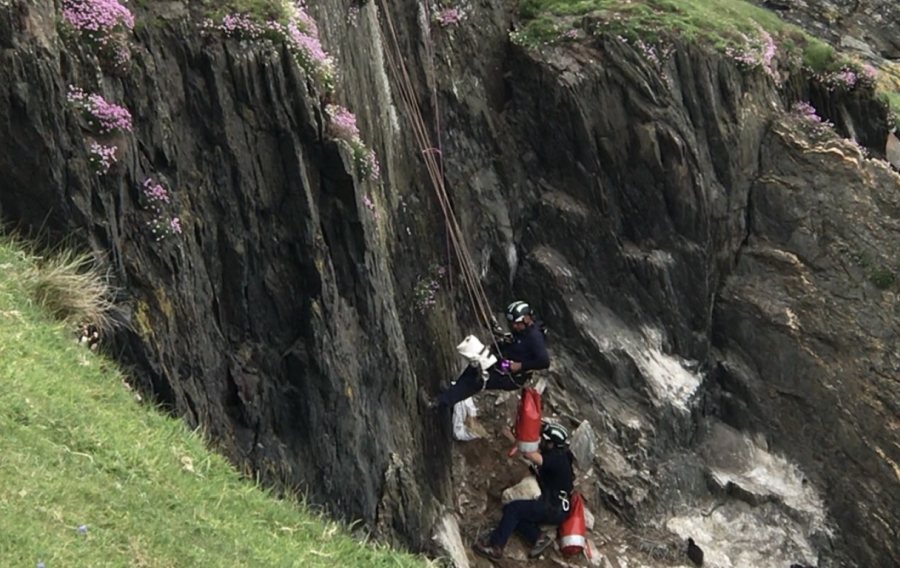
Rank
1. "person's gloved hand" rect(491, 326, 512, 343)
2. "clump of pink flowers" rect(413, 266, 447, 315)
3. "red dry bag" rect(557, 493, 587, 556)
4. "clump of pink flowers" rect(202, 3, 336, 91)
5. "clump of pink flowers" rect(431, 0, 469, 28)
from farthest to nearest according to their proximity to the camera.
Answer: "clump of pink flowers" rect(431, 0, 469, 28), "clump of pink flowers" rect(413, 266, 447, 315), "person's gloved hand" rect(491, 326, 512, 343), "red dry bag" rect(557, 493, 587, 556), "clump of pink flowers" rect(202, 3, 336, 91)

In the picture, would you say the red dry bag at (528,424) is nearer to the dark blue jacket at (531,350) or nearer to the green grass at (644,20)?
the dark blue jacket at (531,350)

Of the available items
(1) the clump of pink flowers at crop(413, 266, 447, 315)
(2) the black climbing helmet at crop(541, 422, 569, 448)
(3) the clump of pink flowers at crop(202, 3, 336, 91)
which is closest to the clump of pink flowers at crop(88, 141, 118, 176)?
(3) the clump of pink flowers at crop(202, 3, 336, 91)

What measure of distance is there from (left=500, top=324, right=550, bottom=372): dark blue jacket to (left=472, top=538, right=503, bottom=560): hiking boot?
3.12 metres

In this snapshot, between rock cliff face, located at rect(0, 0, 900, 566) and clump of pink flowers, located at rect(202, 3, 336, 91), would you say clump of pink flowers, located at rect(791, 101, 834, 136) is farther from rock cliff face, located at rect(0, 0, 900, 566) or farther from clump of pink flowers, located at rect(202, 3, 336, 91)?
clump of pink flowers, located at rect(202, 3, 336, 91)

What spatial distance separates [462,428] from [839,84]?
1389cm

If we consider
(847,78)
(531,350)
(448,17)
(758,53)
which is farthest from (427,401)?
(847,78)

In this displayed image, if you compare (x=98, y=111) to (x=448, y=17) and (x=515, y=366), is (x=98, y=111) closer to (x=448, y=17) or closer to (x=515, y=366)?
(x=515, y=366)

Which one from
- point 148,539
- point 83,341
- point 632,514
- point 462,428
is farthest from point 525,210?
point 148,539

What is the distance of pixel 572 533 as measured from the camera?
52.0ft

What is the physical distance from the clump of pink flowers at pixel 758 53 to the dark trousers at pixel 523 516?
464 inches

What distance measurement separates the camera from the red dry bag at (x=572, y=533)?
15.8 m

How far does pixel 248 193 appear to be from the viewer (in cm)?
1156

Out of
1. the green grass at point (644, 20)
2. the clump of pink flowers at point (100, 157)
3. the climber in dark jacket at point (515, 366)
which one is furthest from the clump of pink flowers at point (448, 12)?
the clump of pink flowers at point (100, 157)

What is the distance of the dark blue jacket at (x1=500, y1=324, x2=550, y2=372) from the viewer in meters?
15.4
